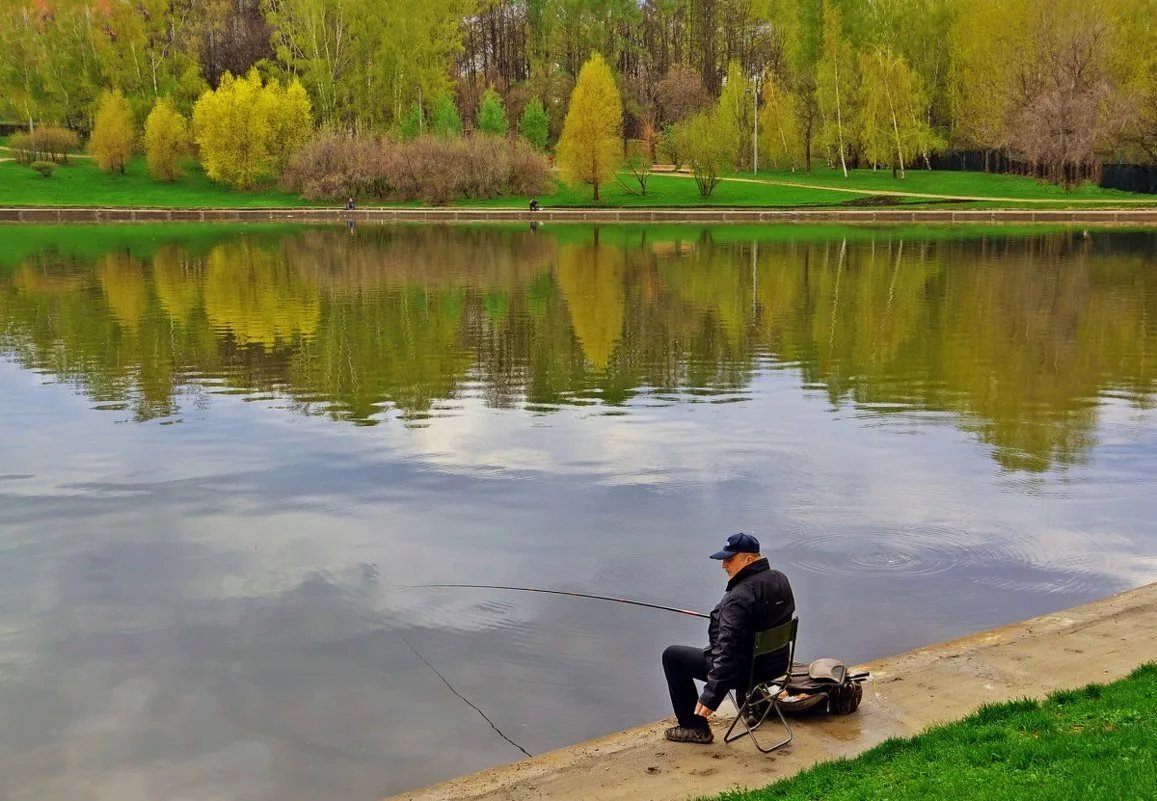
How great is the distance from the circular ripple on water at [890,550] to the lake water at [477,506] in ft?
0.16

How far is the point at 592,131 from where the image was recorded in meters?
87.4

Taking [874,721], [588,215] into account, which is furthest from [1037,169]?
[874,721]

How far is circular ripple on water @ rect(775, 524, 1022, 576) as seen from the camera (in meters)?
12.0

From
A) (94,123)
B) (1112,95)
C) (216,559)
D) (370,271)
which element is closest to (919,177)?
(1112,95)

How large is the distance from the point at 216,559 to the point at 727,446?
24.6 feet

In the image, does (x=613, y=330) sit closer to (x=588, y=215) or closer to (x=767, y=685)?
(x=767, y=685)

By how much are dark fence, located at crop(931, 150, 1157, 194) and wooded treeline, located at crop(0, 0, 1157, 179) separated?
1.21 m

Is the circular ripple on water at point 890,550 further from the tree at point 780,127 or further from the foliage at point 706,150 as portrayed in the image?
the tree at point 780,127

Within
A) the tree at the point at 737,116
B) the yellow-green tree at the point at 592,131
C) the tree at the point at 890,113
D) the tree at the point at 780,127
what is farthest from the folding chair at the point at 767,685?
the tree at the point at 780,127

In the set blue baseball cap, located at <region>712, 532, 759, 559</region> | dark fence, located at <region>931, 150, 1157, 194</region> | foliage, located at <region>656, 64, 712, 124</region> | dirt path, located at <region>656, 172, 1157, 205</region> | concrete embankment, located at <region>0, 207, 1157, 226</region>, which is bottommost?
blue baseball cap, located at <region>712, 532, 759, 559</region>

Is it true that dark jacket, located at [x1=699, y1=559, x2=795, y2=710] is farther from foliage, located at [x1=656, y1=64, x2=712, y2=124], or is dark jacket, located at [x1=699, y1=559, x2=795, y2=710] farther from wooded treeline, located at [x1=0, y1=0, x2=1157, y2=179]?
foliage, located at [x1=656, y1=64, x2=712, y2=124]

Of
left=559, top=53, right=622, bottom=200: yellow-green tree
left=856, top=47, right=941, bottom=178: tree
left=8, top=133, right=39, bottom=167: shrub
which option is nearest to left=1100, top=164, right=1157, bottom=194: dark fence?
left=856, top=47, right=941, bottom=178: tree

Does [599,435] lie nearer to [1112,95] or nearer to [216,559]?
[216,559]

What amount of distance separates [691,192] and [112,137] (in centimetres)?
4774
